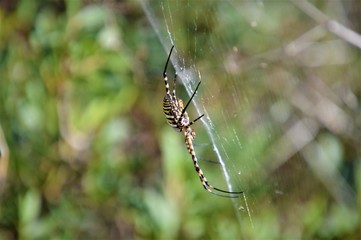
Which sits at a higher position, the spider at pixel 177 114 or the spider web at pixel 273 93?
the spider web at pixel 273 93

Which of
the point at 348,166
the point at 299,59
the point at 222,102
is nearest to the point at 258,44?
the point at 299,59

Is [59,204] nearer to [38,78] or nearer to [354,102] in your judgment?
[38,78]

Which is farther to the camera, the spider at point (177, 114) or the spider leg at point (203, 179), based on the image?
the spider leg at point (203, 179)

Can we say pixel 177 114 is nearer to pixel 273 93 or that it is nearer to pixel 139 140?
pixel 139 140

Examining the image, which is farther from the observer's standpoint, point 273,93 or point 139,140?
point 273,93

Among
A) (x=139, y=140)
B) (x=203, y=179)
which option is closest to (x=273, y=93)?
(x=139, y=140)
